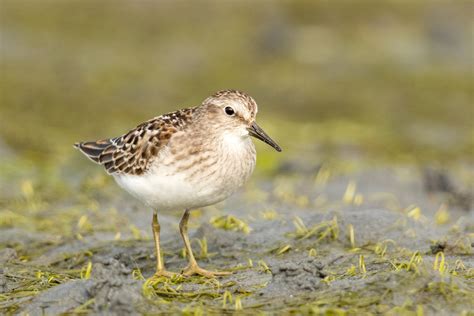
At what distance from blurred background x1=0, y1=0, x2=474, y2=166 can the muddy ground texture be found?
8.70 feet

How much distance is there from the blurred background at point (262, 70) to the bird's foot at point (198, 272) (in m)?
6.41

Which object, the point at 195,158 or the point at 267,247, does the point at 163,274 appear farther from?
the point at 267,247

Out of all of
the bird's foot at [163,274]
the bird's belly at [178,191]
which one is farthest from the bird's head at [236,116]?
the bird's foot at [163,274]

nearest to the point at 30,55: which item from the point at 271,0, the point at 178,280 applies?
the point at 271,0

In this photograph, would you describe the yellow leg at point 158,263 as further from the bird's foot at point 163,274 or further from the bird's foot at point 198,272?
the bird's foot at point 198,272

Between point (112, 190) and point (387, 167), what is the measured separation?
3.98 meters

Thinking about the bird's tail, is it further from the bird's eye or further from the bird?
the bird's eye

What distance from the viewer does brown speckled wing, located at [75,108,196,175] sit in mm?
7375

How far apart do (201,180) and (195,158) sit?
0.63 ft

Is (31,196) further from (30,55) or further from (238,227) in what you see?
(30,55)

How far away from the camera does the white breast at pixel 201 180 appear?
23.1 ft

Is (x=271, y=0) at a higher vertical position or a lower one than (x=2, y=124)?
higher

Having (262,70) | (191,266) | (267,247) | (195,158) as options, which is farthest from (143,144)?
(262,70)

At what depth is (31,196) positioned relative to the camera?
10.9m
